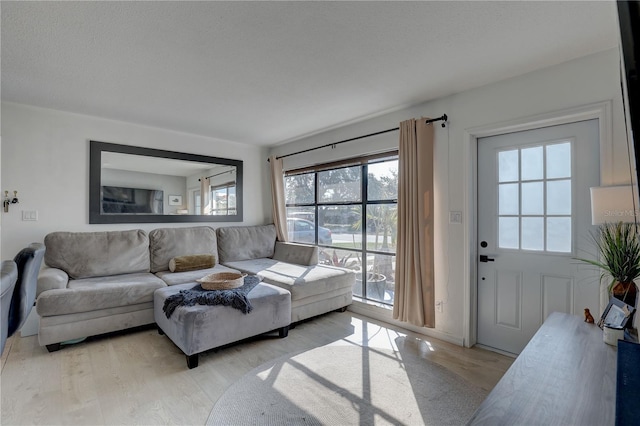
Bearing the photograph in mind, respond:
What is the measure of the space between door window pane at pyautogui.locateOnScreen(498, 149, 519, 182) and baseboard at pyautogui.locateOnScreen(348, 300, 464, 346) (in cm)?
150

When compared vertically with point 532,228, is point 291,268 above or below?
below

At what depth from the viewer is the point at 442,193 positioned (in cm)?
295

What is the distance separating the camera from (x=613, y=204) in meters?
1.73

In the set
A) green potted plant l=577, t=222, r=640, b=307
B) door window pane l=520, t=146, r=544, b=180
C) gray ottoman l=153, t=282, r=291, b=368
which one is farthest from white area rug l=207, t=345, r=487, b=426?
door window pane l=520, t=146, r=544, b=180

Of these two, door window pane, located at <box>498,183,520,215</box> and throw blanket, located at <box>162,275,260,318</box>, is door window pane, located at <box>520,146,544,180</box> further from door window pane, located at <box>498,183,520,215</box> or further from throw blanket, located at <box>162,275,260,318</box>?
throw blanket, located at <box>162,275,260,318</box>

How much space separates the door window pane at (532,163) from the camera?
2.48 metres

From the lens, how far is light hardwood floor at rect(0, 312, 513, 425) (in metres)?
1.85

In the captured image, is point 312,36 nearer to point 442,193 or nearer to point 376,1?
point 376,1

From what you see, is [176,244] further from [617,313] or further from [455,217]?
[617,313]

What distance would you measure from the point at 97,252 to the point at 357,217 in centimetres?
299

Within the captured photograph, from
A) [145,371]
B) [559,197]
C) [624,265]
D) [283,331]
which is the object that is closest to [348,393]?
[283,331]

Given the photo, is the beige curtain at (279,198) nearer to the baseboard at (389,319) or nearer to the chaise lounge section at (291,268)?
the chaise lounge section at (291,268)

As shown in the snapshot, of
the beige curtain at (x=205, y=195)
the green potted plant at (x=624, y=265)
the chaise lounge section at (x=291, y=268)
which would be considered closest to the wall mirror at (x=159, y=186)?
the beige curtain at (x=205, y=195)

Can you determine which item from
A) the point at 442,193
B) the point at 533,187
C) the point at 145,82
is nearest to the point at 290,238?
the point at 442,193
